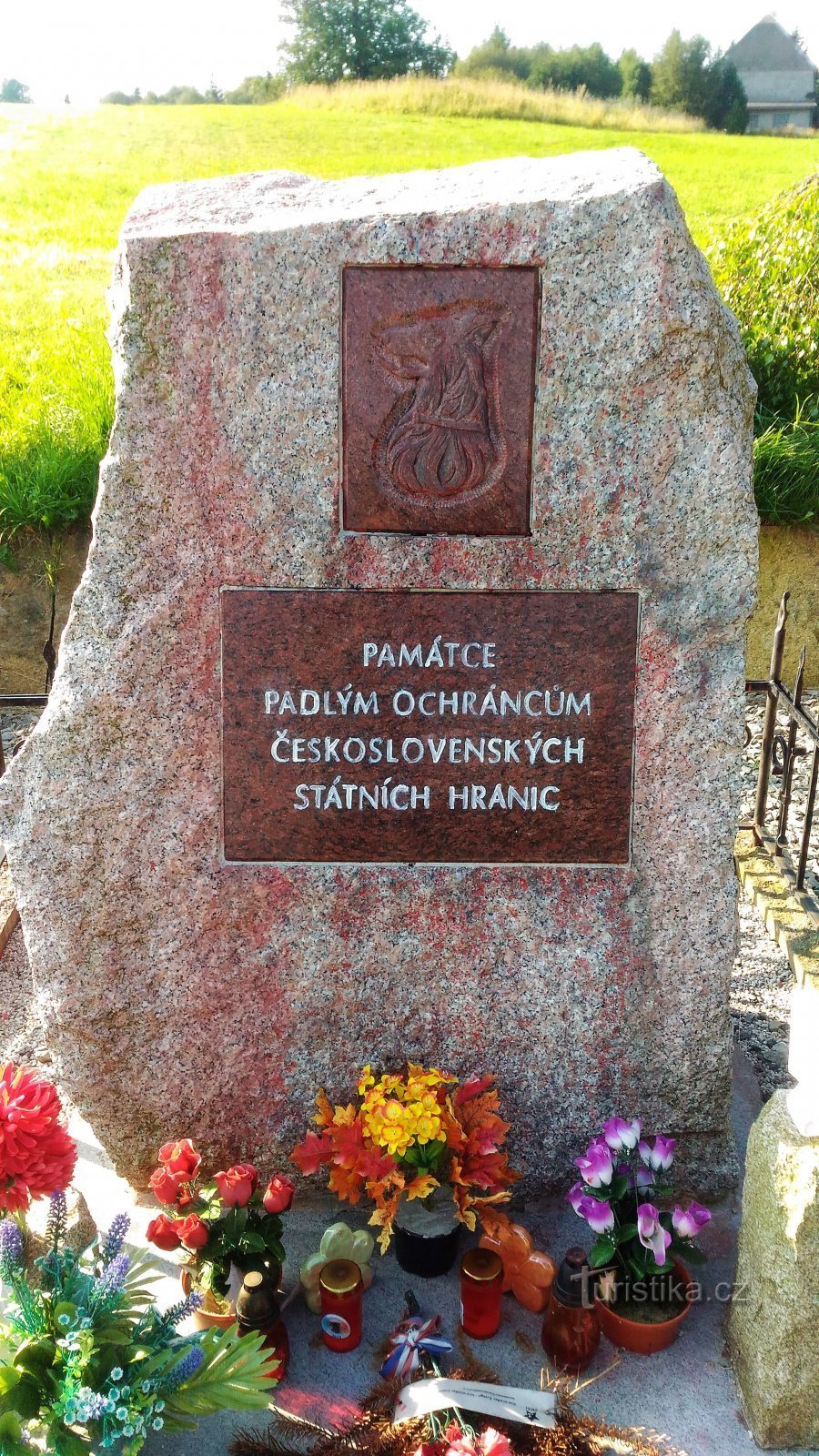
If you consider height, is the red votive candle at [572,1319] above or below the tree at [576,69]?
below

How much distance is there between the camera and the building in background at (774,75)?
2861cm

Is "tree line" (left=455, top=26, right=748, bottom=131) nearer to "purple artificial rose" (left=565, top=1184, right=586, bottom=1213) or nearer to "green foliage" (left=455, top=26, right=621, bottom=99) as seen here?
"green foliage" (left=455, top=26, right=621, bottom=99)

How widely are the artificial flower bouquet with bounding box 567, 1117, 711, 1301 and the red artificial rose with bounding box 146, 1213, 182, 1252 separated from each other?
0.96 meters

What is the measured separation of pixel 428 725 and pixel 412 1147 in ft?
3.50

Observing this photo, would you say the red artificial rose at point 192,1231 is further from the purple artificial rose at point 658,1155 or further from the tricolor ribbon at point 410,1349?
the purple artificial rose at point 658,1155

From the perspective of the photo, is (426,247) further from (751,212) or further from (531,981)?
(751,212)

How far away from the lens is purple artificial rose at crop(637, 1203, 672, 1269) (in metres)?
2.59

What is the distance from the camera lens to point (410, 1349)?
8.38 feet

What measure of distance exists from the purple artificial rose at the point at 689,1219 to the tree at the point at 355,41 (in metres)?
20.3

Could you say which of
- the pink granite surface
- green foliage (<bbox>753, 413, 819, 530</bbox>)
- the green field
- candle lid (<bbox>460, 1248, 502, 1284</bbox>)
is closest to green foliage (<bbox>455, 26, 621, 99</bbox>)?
the green field

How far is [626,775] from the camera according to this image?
283 cm

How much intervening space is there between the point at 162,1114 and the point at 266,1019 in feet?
1.36

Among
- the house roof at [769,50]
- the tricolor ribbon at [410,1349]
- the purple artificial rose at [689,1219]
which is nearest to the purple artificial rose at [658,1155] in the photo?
the purple artificial rose at [689,1219]

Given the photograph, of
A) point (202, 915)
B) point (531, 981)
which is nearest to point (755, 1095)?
point (531, 981)
